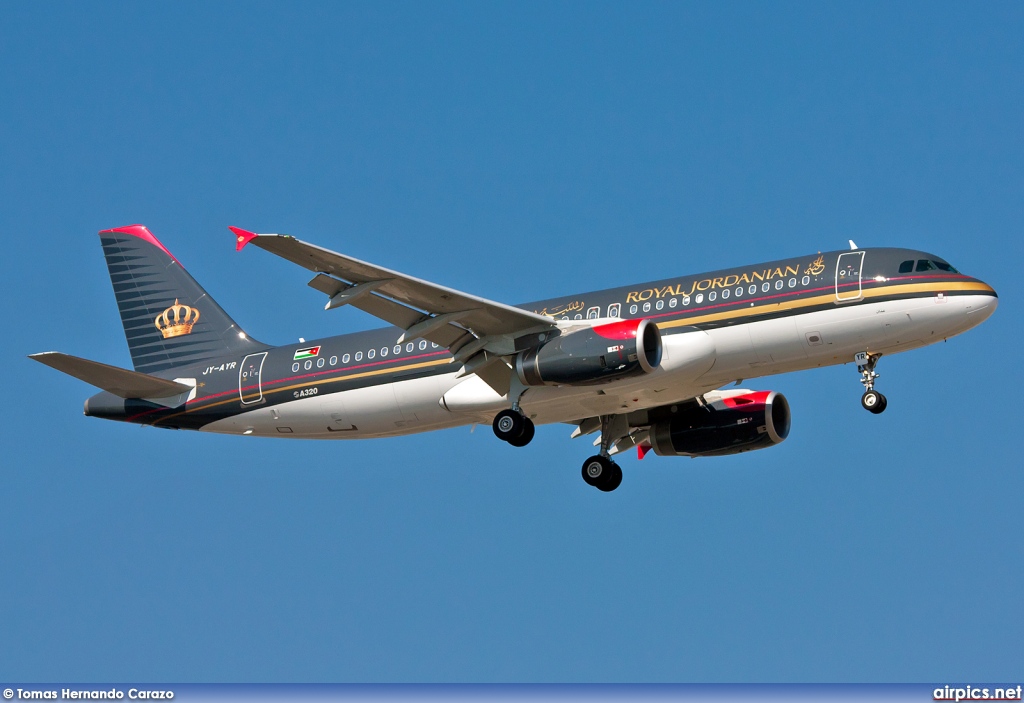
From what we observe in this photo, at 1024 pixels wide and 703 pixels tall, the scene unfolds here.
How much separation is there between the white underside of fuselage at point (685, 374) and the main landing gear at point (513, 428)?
1.57ft

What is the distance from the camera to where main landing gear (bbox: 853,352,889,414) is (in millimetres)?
36031

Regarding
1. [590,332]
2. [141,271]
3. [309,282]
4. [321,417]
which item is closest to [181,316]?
[141,271]

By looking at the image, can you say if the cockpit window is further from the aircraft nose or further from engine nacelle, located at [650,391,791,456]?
engine nacelle, located at [650,391,791,456]

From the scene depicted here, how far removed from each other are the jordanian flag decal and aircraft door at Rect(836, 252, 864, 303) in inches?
588

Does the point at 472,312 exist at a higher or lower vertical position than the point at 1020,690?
higher

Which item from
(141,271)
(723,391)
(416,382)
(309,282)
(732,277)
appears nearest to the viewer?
A: (309,282)

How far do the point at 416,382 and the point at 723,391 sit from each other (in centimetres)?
967

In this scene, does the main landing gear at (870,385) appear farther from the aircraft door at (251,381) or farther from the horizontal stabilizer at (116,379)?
the horizontal stabilizer at (116,379)

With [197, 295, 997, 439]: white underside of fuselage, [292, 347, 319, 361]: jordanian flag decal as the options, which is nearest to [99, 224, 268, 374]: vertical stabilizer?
[292, 347, 319, 361]: jordanian flag decal

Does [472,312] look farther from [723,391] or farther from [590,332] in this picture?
[723,391]

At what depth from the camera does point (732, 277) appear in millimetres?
36500

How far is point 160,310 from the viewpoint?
45188 mm

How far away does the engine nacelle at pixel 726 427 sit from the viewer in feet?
136

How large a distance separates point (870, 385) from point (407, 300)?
1198 centimetres
